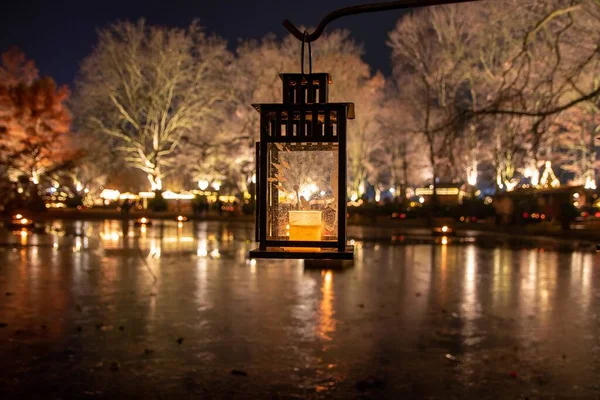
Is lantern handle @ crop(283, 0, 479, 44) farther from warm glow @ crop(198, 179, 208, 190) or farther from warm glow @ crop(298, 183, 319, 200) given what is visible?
warm glow @ crop(198, 179, 208, 190)

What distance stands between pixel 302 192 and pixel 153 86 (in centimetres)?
5631

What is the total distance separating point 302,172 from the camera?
5191 mm

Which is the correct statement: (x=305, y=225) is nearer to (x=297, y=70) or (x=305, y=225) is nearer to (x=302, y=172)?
(x=302, y=172)

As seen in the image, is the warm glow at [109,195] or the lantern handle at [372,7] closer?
the lantern handle at [372,7]

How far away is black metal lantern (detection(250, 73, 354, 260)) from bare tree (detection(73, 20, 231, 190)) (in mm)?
53522

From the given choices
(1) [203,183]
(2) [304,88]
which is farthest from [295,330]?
(1) [203,183]

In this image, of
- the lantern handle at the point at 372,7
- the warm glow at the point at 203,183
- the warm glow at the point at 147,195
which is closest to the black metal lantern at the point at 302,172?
the lantern handle at the point at 372,7

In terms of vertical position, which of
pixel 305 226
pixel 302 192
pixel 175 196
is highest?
pixel 175 196

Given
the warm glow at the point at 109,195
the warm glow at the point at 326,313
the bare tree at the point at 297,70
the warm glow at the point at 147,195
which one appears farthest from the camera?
the warm glow at the point at 109,195

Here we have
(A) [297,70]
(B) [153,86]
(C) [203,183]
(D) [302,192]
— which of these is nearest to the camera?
(D) [302,192]

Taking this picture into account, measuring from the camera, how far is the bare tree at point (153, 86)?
56906mm

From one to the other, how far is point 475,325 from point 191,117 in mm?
51249

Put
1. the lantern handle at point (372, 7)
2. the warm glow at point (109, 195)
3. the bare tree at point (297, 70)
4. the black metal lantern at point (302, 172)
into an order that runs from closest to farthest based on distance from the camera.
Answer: the lantern handle at point (372, 7), the black metal lantern at point (302, 172), the bare tree at point (297, 70), the warm glow at point (109, 195)

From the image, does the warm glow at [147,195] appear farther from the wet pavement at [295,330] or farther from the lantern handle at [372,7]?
the lantern handle at [372,7]
